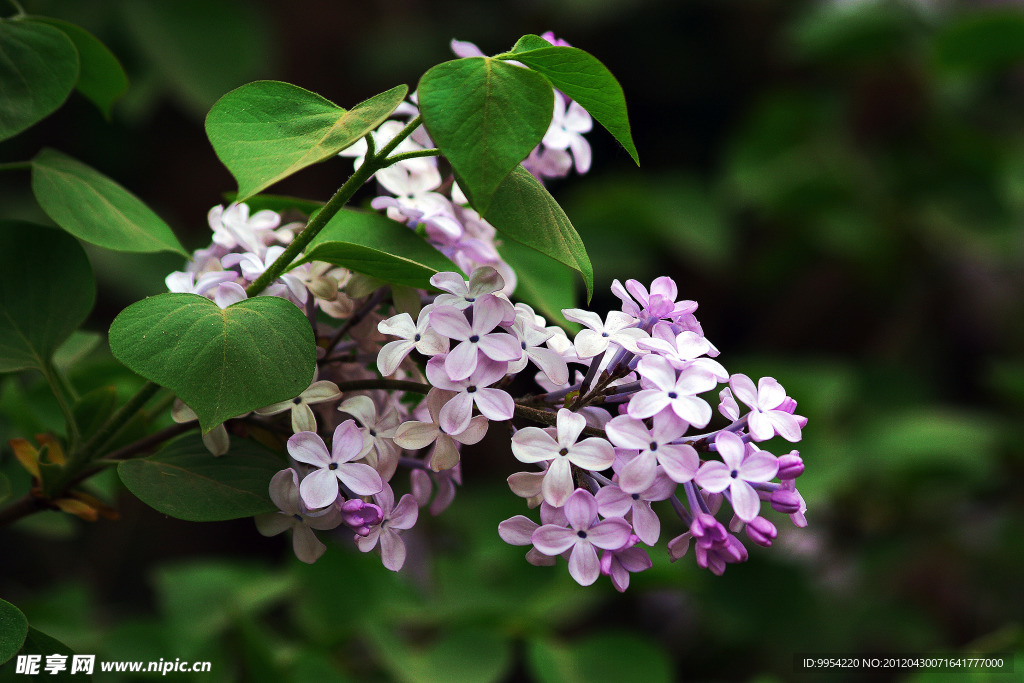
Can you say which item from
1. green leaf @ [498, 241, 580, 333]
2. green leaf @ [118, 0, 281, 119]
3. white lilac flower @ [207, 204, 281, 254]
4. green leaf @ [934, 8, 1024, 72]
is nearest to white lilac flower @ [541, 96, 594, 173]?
green leaf @ [498, 241, 580, 333]

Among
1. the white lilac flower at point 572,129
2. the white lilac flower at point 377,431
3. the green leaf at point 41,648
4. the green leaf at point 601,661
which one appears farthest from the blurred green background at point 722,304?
the white lilac flower at point 572,129

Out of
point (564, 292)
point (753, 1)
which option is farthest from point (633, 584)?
point (753, 1)

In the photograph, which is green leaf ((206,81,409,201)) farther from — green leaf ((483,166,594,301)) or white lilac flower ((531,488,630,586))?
white lilac flower ((531,488,630,586))

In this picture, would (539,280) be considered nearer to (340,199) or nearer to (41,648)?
(340,199)

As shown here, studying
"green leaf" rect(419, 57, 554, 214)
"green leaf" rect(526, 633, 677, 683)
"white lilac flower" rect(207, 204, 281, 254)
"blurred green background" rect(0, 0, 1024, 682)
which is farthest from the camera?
"blurred green background" rect(0, 0, 1024, 682)

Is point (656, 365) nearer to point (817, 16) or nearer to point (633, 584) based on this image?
point (633, 584)
